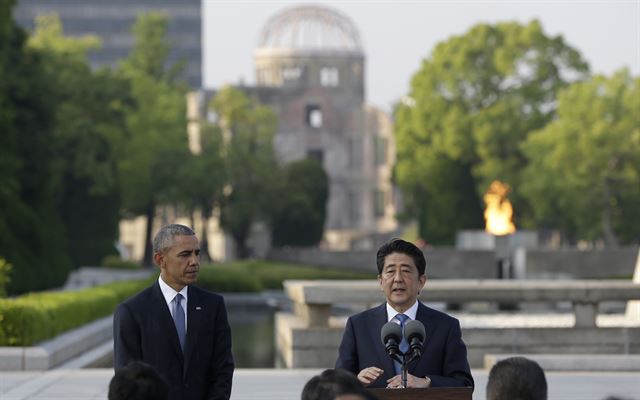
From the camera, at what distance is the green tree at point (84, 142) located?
190 ft

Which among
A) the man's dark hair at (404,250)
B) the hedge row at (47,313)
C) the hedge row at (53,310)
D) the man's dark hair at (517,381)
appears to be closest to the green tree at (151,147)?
the hedge row at (53,310)

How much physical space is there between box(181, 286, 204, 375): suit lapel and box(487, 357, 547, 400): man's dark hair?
2466 millimetres

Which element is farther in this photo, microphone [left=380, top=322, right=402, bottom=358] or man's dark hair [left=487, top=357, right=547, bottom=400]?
microphone [left=380, top=322, right=402, bottom=358]

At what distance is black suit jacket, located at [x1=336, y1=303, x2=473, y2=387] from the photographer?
8.92 m

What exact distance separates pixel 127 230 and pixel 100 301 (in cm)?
9358

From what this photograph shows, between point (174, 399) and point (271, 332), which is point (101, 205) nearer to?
point (271, 332)

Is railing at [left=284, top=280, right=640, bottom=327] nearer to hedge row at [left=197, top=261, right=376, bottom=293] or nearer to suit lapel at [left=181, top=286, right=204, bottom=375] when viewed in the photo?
suit lapel at [left=181, top=286, right=204, bottom=375]

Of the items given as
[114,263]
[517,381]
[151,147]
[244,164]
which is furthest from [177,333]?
[244,164]

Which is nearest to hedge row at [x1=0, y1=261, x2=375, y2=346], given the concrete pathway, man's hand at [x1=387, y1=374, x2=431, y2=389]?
the concrete pathway

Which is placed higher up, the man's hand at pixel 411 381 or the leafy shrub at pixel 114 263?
the man's hand at pixel 411 381

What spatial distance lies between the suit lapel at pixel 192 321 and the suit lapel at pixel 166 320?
0.18 ft

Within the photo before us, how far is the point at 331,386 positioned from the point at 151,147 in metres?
69.2

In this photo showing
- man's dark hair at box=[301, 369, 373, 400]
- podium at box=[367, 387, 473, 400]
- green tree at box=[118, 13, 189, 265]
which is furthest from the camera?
green tree at box=[118, 13, 189, 265]

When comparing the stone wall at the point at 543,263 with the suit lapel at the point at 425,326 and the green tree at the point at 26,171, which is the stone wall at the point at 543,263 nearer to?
the green tree at the point at 26,171
